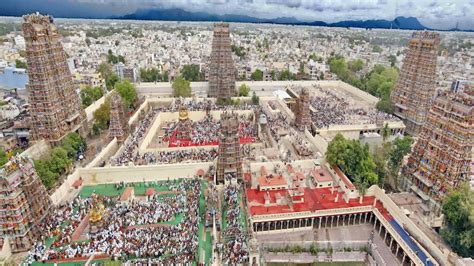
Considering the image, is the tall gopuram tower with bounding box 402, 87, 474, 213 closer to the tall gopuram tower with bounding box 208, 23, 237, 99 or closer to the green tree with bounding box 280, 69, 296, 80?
the tall gopuram tower with bounding box 208, 23, 237, 99

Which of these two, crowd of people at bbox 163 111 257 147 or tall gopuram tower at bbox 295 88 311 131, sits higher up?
tall gopuram tower at bbox 295 88 311 131

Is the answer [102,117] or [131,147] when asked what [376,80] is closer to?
[131,147]

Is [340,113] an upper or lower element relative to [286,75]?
lower

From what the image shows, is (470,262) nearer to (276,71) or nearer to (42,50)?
(42,50)

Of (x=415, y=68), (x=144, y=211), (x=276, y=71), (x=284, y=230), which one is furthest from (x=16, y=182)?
(x=276, y=71)

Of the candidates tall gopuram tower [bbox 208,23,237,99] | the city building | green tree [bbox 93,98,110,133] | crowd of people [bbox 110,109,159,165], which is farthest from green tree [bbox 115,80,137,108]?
the city building

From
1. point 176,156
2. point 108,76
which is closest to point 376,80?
point 176,156
